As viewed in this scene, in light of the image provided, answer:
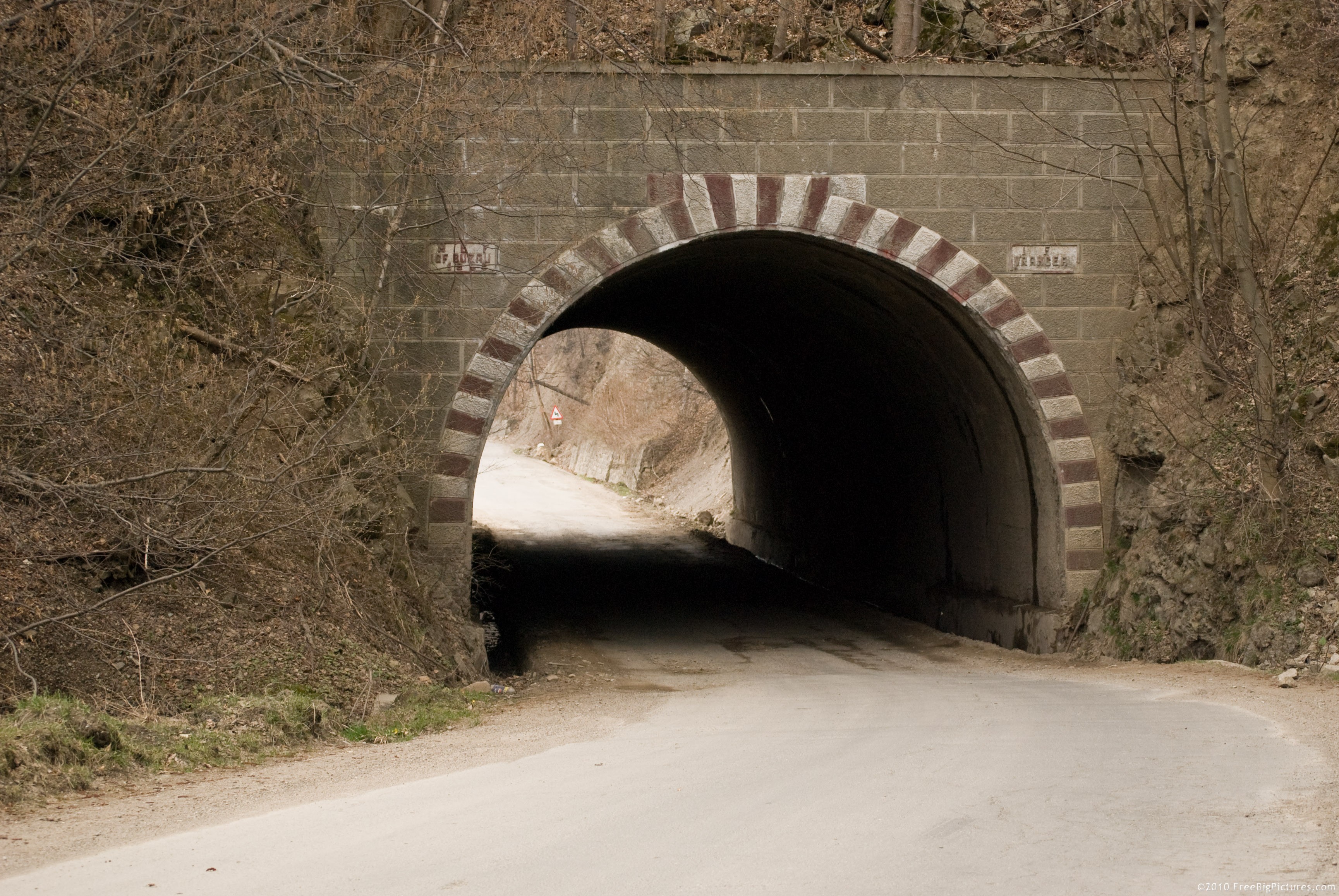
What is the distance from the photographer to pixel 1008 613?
11.1m

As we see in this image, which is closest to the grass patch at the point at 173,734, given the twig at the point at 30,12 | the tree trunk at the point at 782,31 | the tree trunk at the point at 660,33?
the twig at the point at 30,12

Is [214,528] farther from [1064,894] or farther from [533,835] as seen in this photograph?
[1064,894]

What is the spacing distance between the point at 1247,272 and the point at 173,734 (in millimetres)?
7841

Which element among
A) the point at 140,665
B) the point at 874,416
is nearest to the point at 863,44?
the point at 874,416

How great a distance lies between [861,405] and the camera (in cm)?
1420

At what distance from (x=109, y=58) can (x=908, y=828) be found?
21.8ft

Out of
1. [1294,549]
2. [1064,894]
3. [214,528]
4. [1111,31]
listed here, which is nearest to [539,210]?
[214,528]

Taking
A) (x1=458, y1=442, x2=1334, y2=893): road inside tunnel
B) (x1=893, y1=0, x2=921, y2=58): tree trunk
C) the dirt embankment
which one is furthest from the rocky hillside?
the dirt embankment

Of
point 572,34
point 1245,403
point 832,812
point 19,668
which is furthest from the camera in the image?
point 572,34

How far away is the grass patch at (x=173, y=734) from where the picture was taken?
5078 millimetres

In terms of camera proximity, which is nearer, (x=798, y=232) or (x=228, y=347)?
(x=228, y=347)

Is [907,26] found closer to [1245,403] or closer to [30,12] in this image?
[1245,403]

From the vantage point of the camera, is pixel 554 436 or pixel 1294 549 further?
pixel 554 436

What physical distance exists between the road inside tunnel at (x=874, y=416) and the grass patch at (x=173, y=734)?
462cm
